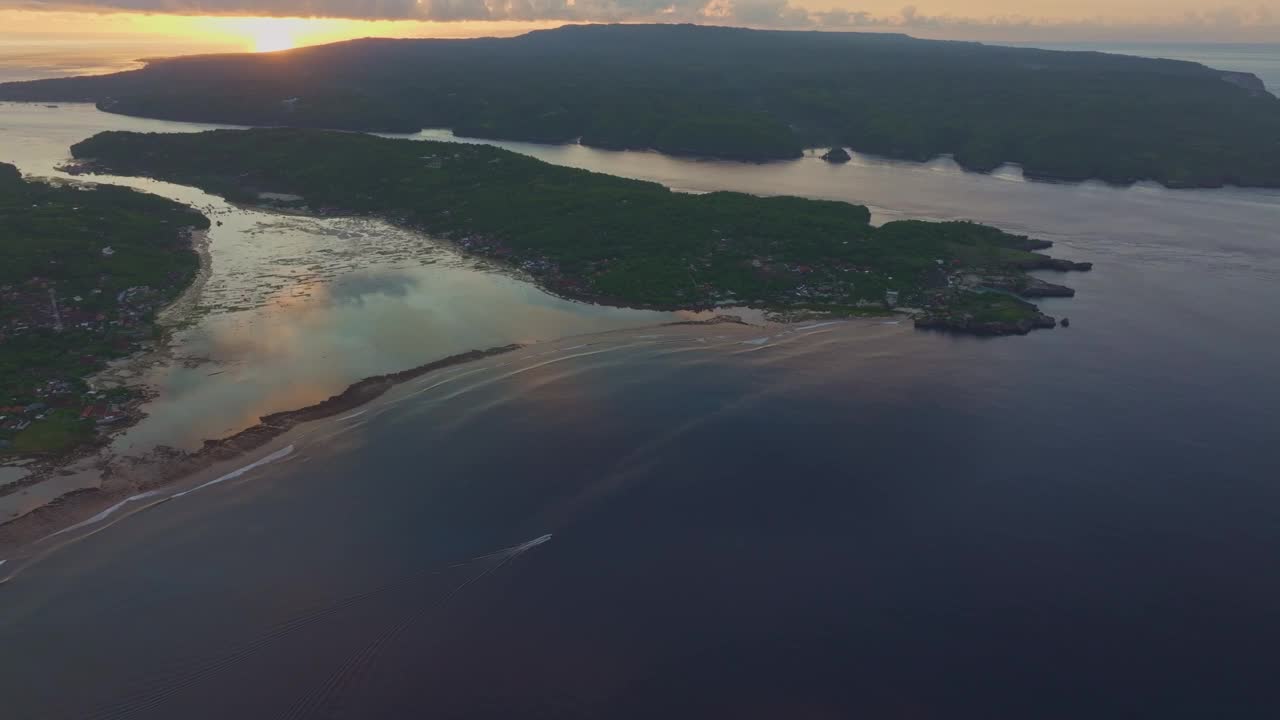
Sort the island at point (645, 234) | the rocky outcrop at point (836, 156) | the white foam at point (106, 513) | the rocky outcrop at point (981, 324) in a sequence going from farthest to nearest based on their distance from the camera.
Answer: the rocky outcrop at point (836, 156)
the island at point (645, 234)
the rocky outcrop at point (981, 324)
the white foam at point (106, 513)

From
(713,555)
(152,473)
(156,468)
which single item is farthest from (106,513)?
(713,555)

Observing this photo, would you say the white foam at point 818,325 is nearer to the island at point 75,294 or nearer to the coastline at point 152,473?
the coastline at point 152,473

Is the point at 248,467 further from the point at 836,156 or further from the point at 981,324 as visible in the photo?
the point at 836,156

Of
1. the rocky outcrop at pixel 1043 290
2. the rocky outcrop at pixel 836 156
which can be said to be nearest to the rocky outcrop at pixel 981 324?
the rocky outcrop at pixel 1043 290

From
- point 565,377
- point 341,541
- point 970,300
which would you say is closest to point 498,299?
point 565,377

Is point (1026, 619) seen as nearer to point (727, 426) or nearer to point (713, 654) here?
point (713, 654)
